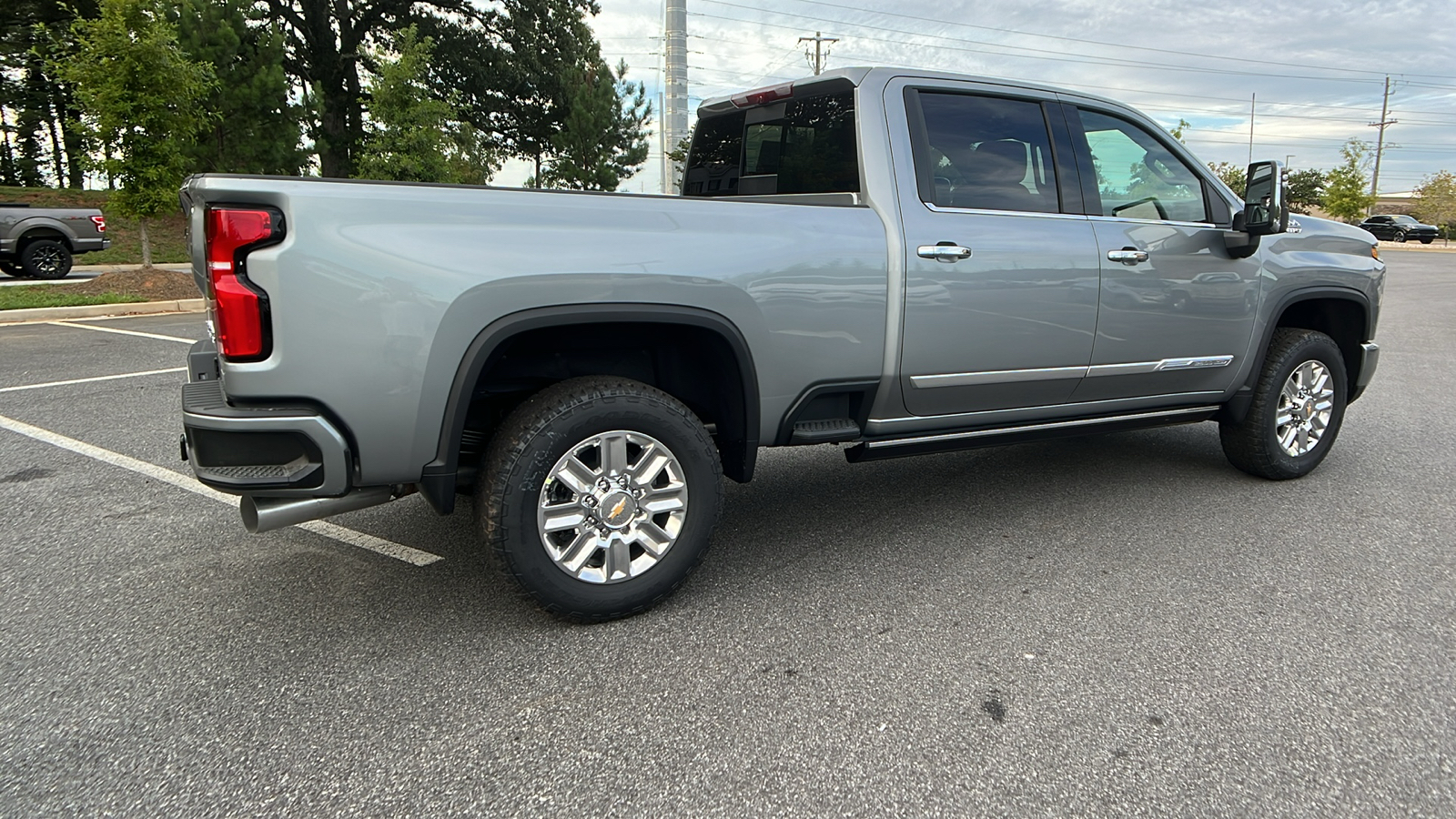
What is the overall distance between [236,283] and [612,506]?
1.26 m

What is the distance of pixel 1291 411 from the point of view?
471 centimetres

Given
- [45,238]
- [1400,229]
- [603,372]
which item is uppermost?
[1400,229]

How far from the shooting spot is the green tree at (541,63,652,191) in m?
24.8

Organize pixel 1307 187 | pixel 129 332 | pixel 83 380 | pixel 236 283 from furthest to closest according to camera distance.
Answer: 1. pixel 1307 187
2. pixel 129 332
3. pixel 83 380
4. pixel 236 283

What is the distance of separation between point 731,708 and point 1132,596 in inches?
64.0

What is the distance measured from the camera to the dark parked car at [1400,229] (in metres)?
47.2

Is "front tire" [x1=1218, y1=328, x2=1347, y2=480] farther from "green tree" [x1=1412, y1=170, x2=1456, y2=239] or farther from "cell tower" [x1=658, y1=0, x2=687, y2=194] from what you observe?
"green tree" [x1=1412, y1=170, x2=1456, y2=239]

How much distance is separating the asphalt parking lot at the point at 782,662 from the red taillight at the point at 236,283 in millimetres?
996

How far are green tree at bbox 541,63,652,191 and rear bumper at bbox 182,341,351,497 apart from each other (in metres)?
21.9

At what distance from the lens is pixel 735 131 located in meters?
4.38

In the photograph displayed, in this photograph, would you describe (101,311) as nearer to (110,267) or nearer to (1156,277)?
(110,267)

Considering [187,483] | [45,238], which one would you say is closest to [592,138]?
[45,238]

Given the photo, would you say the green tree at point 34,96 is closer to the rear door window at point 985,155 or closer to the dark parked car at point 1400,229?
the rear door window at point 985,155

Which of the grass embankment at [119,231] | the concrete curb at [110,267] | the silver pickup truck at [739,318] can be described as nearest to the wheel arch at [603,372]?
the silver pickup truck at [739,318]
